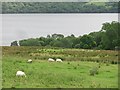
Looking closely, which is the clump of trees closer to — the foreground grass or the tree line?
the foreground grass

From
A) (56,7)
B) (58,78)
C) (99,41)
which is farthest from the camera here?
(56,7)

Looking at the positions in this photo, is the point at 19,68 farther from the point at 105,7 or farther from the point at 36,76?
the point at 105,7

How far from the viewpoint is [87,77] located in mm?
18938

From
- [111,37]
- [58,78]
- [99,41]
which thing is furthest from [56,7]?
[58,78]

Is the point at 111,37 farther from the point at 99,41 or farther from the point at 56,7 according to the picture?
the point at 56,7

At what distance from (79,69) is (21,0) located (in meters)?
136

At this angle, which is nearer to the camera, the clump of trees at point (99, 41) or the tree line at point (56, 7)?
the clump of trees at point (99, 41)

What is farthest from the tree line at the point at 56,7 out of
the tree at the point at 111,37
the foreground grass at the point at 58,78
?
the foreground grass at the point at 58,78

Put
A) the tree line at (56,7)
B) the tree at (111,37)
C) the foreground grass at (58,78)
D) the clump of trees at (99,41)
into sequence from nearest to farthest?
the foreground grass at (58,78) < the tree at (111,37) < the clump of trees at (99,41) < the tree line at (56,7)

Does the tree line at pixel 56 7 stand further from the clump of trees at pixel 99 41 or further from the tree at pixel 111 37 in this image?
the tree at pixel 111 37

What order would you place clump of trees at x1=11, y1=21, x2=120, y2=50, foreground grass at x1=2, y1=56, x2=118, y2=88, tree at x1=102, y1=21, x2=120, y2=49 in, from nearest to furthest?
foreground grass at x1=2, y1=56, x2=118, y2=88, tree at x1=102, y1=21, x2=120, y2=49, clump of trees at x1=11, y1=21, x2=120, y2=50

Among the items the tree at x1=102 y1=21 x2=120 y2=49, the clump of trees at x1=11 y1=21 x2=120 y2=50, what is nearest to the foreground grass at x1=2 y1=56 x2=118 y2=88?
the clump of trees at x1=11 y1=21 x2=120 y2=50

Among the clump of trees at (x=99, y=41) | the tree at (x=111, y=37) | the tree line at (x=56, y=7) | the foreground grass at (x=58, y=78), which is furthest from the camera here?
the tree line at (x=56, y=7)

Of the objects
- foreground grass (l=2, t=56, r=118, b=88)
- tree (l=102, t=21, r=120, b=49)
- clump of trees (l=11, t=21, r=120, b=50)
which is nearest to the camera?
foreground grass (l=2, t=56, r=118, b=88)
